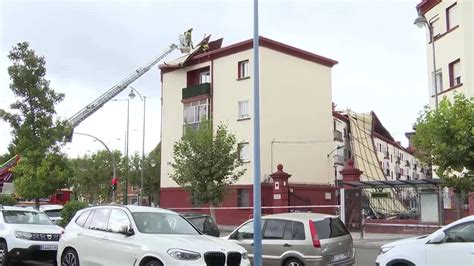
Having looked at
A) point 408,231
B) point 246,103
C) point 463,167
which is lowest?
point 408,231

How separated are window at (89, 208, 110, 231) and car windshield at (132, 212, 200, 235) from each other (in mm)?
Result: 804

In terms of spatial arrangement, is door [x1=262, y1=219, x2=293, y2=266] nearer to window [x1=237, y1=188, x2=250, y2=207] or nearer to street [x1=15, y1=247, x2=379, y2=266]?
street [x1=15, y1=247, x2=379, y2=266]

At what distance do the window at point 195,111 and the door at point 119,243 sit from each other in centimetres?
3005

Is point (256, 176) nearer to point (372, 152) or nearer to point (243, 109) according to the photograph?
point (243, 109)

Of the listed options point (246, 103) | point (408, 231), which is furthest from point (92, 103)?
point (408, 231)

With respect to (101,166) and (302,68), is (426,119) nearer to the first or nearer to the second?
(302,68)

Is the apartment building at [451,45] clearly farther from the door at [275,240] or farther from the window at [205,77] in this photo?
the door at [275,240]

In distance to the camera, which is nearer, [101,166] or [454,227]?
[454,227]

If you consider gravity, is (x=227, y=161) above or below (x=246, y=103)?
below

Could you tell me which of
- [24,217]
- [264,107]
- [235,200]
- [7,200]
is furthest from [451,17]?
[7,200]

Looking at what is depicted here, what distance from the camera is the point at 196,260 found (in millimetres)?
9141

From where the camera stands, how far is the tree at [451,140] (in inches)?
660

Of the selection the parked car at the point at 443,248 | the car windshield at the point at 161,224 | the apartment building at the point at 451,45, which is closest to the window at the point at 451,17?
the apartment building at the point at 451,45

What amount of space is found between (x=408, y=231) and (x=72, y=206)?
50.3 feet
